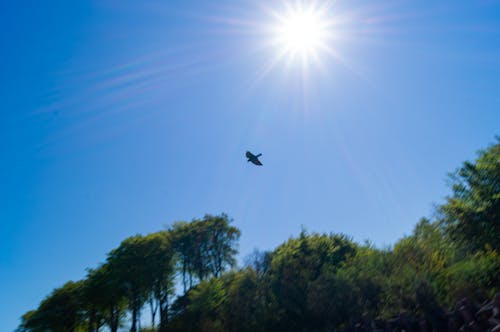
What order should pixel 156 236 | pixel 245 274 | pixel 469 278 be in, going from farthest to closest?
pixel 156 236
pixel 245 274
pixel 469 278

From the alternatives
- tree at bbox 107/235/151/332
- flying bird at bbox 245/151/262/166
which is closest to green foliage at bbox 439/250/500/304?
flying bird at bbox 245/151/262/166

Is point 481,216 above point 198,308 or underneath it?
underneath

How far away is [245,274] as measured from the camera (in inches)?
740

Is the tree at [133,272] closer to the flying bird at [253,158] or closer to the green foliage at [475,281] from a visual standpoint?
the flying bird at [253,158]

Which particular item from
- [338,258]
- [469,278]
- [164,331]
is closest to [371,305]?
[469,278]

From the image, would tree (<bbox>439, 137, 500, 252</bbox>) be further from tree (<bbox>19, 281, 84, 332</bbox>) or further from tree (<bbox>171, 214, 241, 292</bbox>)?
tree (<bbox>19, 281, 84, 332</bbox>)

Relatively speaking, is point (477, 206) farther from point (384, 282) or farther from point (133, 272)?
point (133, 272)

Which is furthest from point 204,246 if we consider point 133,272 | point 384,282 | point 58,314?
point 384,282

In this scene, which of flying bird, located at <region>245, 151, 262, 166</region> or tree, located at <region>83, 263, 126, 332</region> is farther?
tree, located at <region>83, 263, 126, 332</region>

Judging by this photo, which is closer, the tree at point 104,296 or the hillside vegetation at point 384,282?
the hillside vegetation at point 384,282

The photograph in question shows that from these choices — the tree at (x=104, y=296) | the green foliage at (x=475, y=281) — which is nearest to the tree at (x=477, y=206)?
the green foliage at (x=475, y=281)

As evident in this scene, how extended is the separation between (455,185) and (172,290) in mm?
28497

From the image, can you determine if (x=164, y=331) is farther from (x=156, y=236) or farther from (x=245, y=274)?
(x=156, y=236)

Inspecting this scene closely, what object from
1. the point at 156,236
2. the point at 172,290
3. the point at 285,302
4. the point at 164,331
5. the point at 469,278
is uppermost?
the point at 156,236
